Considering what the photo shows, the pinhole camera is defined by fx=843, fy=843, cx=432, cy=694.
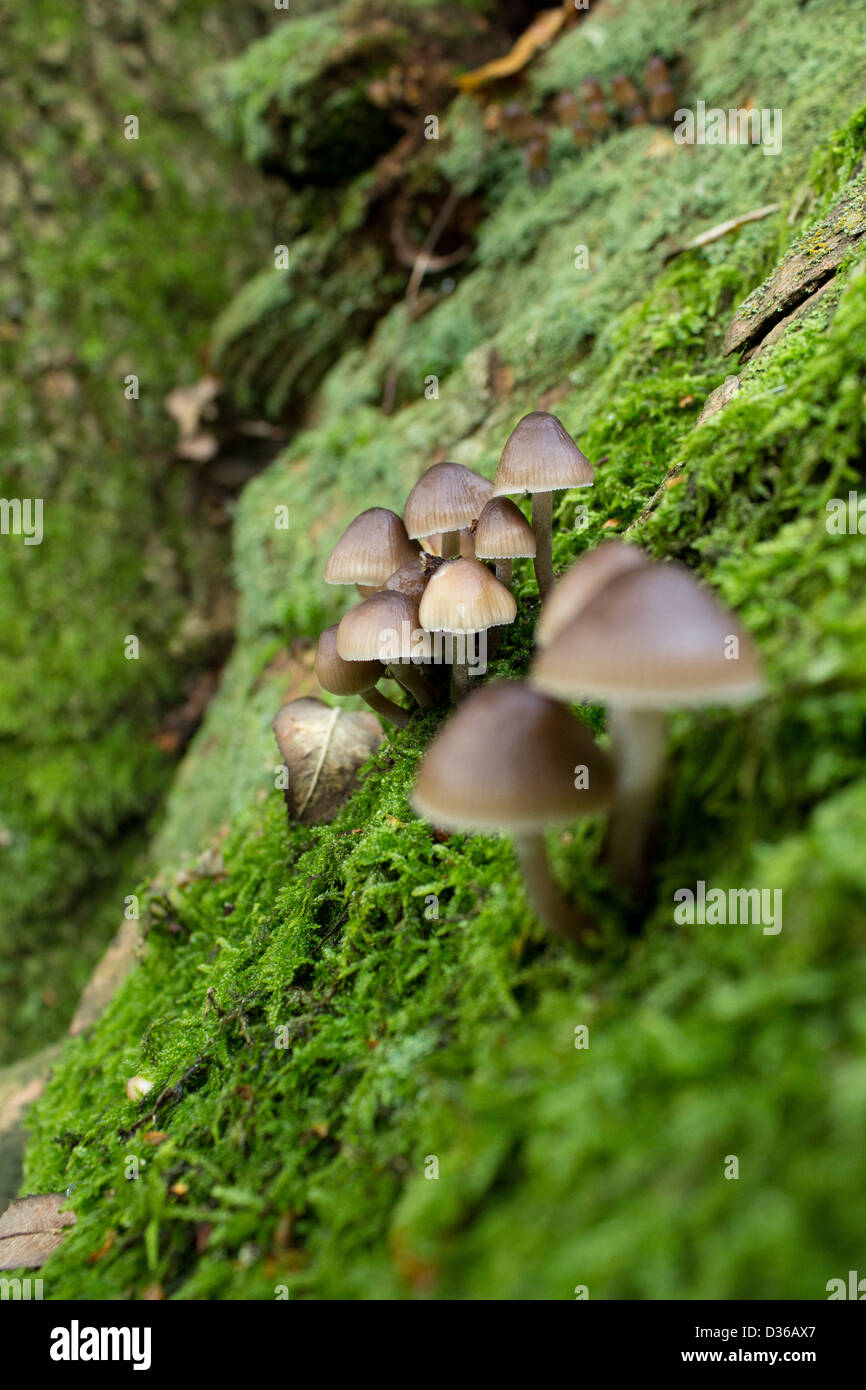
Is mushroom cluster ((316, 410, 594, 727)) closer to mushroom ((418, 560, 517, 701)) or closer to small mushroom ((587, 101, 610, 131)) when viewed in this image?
mushroom ((418, 560, 517, 701))

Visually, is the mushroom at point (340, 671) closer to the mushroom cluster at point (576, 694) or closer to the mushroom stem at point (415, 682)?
the mushroom stem at point (415, 682)

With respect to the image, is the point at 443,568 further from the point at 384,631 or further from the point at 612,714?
the point at 612,714

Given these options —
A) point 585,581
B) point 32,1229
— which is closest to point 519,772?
point 585,581

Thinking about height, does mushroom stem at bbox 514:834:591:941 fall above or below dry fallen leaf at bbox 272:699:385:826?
below

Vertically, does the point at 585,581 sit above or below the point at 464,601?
below

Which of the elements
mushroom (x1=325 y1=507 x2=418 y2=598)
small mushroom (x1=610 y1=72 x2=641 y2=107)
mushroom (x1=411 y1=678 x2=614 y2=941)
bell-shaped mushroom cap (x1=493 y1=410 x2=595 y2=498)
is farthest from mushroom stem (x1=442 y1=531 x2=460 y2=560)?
small mushroom (x1=610 y1=72 x2=641 y2=107)

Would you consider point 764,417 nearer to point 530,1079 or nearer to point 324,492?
point 530,1079

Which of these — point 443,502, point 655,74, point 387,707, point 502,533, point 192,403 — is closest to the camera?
point 502,533
